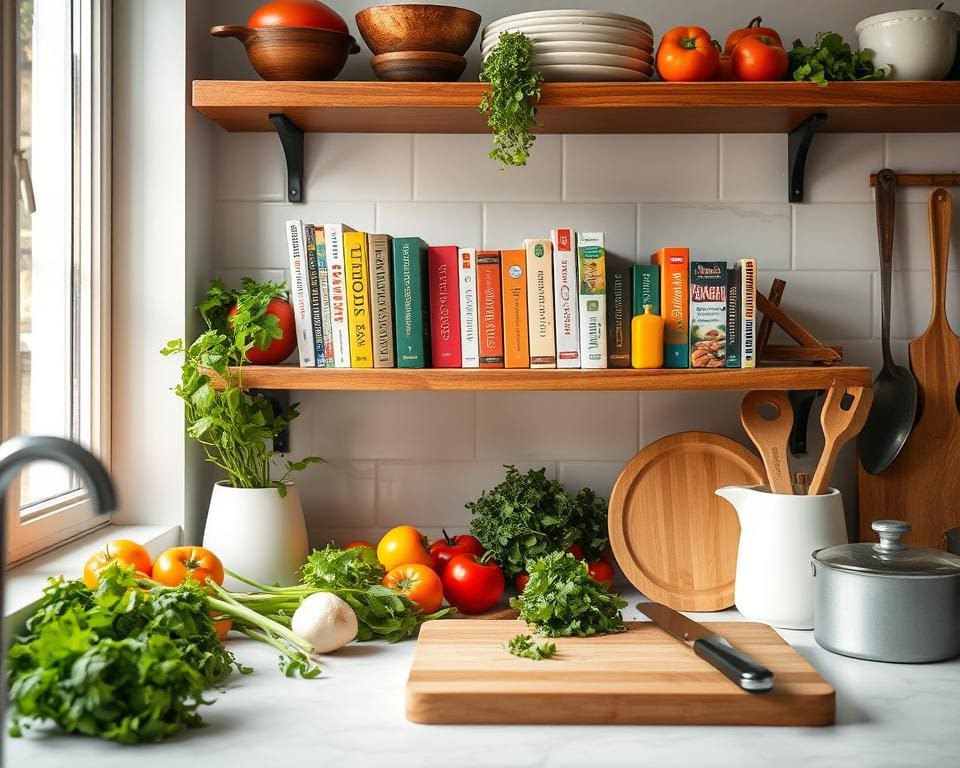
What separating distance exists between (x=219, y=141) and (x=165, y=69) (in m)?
0.16

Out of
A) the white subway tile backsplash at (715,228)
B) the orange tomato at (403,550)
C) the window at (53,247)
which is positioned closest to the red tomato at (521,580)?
the orange tomato at (403,550)

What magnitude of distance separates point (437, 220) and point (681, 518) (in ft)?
2.09

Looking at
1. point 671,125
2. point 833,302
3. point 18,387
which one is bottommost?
point 18,387

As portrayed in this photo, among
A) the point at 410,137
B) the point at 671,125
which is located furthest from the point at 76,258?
the point at 671,125

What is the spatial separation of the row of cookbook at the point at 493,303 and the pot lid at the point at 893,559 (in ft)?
1.10

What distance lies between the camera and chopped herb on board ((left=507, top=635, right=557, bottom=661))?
116 cm

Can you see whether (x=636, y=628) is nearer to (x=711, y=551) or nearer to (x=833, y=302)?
(x=711, y=551)

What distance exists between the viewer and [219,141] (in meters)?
1.66

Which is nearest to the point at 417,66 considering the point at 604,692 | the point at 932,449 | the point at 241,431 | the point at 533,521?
the point at 241,431

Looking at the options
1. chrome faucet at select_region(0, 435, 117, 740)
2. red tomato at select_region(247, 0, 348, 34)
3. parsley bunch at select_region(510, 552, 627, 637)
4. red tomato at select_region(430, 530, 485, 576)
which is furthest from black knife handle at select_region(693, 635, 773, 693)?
red tomato at select_region(247, 0, 348, 34)

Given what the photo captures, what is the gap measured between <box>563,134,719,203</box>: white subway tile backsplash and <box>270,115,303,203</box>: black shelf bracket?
1.46 feet

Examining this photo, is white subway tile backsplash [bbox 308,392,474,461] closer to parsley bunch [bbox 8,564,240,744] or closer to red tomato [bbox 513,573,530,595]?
red tomato [bbox 513,573,530,595]

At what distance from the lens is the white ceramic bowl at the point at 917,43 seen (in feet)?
4.64

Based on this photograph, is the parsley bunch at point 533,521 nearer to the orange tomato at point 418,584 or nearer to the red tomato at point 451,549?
the red tomato at point 451,549
